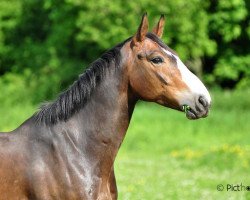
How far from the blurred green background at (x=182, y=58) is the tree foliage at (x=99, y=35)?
0.17ft

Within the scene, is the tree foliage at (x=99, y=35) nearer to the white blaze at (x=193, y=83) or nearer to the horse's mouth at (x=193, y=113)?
the white blaze at (x=193, y=83)

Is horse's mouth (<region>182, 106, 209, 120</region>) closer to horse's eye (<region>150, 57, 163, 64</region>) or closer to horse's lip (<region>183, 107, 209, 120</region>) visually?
horse's lip (<region>183, 107, 209, 120</region>)

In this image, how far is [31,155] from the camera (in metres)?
5.34

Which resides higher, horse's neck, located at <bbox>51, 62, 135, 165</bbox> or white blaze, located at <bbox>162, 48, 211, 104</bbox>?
white blaze, located at <bbox>162, 48, 211, 104</bbox>

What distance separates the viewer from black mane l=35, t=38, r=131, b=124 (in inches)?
215

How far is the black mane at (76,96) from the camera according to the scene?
547 cm

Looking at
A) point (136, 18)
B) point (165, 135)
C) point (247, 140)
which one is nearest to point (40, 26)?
point (136, 18)

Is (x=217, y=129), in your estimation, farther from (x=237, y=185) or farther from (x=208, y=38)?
(x=208, y=38)

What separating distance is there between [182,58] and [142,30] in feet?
86.2

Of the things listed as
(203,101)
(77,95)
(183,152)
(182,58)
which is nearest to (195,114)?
(203,101)

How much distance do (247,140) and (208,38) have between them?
1726 centimetres

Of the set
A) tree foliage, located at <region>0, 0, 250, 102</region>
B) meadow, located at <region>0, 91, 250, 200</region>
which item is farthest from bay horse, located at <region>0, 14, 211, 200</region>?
tree foliage, located at <region>0, 0, 250, 102</region>

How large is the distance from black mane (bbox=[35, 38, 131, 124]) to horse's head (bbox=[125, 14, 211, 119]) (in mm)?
176

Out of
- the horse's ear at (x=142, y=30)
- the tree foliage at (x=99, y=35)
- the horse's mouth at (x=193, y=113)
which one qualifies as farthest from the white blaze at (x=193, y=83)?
the tree foliage at (x=99, y=35)
